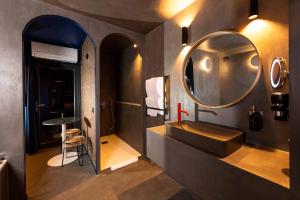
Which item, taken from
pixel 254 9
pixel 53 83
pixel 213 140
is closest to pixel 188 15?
pixel 254 9

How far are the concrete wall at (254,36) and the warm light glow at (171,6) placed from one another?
0.07 meters

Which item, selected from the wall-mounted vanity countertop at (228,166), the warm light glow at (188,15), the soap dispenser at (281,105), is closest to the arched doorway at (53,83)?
the warm light glow at (188,15)

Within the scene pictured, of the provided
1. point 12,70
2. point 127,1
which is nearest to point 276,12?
point 127,1

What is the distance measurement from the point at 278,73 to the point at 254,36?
1.28 ft

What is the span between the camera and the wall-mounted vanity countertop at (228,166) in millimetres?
752

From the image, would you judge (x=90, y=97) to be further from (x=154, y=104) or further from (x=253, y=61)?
(x=253, y=61)

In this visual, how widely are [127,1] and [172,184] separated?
2.46 m

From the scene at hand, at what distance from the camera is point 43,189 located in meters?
1.88

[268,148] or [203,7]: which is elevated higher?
[203,7]

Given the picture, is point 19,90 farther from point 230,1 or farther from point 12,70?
point 230,1

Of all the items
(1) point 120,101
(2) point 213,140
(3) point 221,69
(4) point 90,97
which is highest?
(3) point 221,69

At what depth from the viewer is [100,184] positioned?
199 cm

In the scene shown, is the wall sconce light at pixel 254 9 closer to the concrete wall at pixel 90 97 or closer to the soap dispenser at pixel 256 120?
the soap dispenser at pixel 256 120

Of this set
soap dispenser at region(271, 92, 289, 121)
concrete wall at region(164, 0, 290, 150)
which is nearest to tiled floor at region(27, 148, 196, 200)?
concrete wall at region(164, 0, 290, 150)
